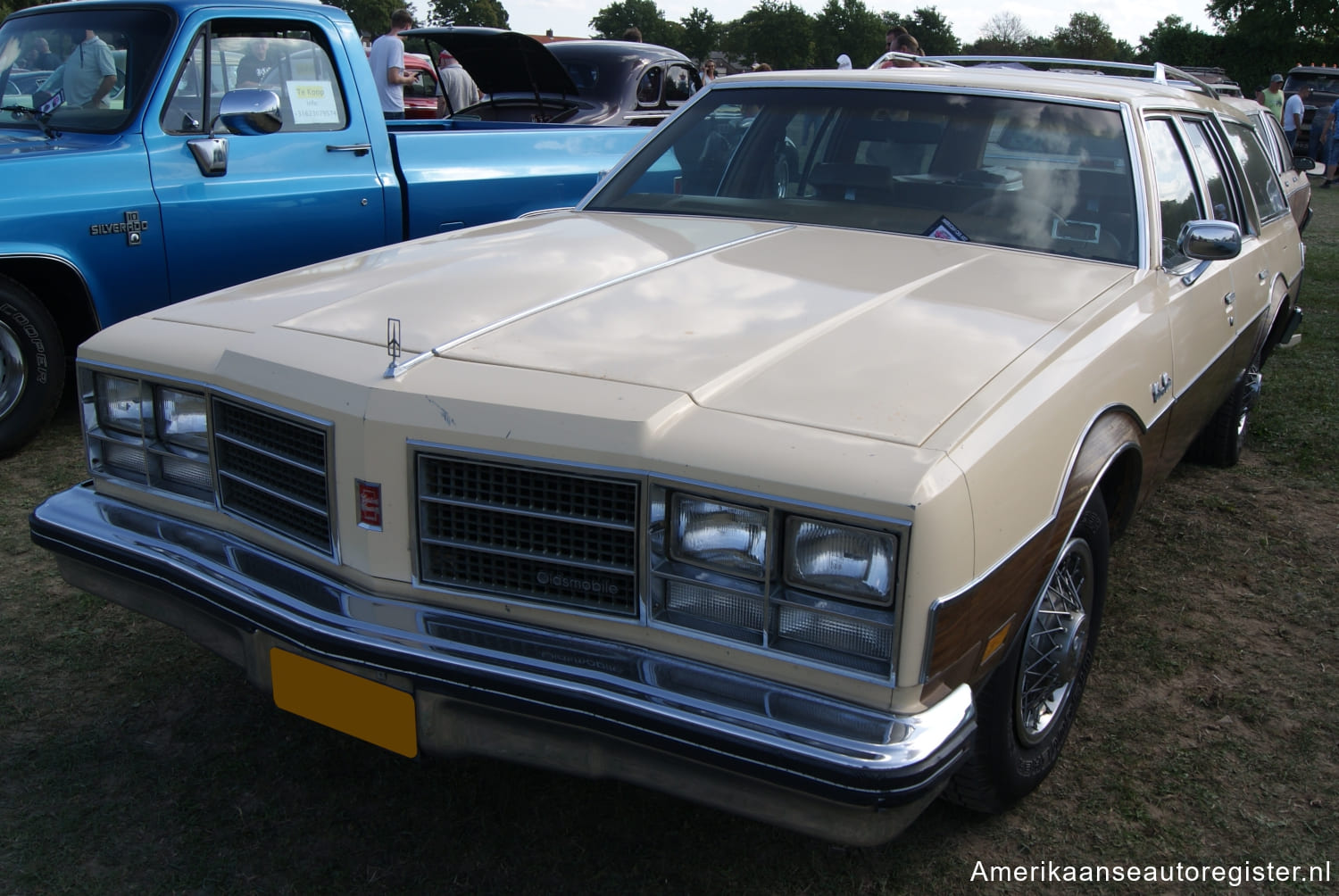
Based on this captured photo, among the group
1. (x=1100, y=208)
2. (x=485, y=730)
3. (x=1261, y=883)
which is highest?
(x=1100, y=208)

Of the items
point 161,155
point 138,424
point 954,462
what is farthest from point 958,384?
point 161,155

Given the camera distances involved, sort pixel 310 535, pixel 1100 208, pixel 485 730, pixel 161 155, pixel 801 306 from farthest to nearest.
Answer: pixel 161 155
pixel 1100 208
pixel 801 306
pixel 310 535
pixel 485 730

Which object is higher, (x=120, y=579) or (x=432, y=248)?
(x=432, y=248)

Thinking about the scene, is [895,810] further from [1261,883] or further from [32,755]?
[32,755]

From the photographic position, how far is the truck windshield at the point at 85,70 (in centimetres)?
461

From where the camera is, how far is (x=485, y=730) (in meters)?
1.99

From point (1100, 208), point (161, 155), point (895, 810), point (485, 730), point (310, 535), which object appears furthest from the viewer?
point (161, 155)

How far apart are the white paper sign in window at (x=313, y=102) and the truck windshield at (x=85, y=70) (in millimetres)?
Answer: 584

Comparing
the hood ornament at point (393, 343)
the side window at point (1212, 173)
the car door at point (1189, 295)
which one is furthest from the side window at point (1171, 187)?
the hood ornament at point (393, 343)

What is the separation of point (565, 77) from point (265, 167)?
119 inches

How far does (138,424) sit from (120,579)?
360 millimetres

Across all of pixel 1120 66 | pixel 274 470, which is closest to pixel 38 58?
pixel 274 470

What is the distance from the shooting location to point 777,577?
6.05 feet

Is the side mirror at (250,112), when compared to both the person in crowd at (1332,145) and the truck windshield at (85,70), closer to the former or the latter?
the truck windshield at (85,70)
